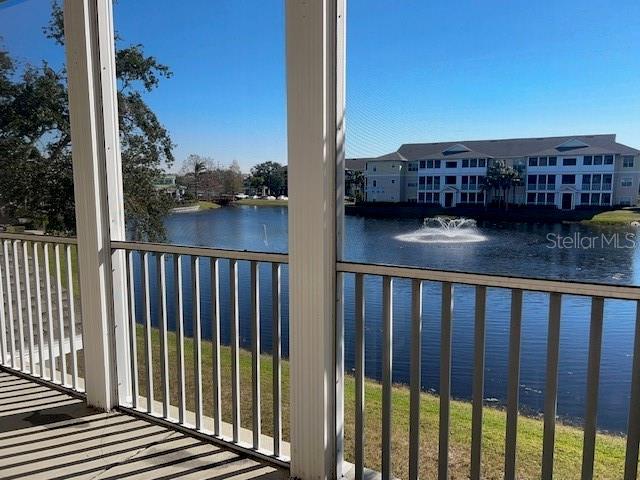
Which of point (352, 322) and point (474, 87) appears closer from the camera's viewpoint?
point (474, 87)

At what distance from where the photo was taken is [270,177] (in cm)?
212

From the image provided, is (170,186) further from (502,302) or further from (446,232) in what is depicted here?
(502,302)

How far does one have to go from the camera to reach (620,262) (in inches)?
57.6

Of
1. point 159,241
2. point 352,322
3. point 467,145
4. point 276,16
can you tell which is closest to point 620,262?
point 467,145

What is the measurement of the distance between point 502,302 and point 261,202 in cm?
106

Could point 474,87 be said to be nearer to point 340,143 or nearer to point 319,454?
point 340,143

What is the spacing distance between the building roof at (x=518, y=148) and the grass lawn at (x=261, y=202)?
22.3 inches

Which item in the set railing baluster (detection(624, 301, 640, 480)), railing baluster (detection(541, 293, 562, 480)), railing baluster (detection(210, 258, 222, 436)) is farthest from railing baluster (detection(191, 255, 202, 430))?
railing baluster (detection(624, 301, 640, 480))

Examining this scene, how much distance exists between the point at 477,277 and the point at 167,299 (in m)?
1.76

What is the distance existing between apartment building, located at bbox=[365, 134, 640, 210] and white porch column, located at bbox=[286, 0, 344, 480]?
0.21m

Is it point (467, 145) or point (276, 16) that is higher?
point (276, 16)

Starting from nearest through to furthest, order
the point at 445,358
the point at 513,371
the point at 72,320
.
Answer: the point at 513,371
the point at 445,358
the point at 72,320

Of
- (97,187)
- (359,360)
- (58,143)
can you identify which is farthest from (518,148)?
(58,143)

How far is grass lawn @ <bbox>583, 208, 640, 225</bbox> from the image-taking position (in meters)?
1.45
